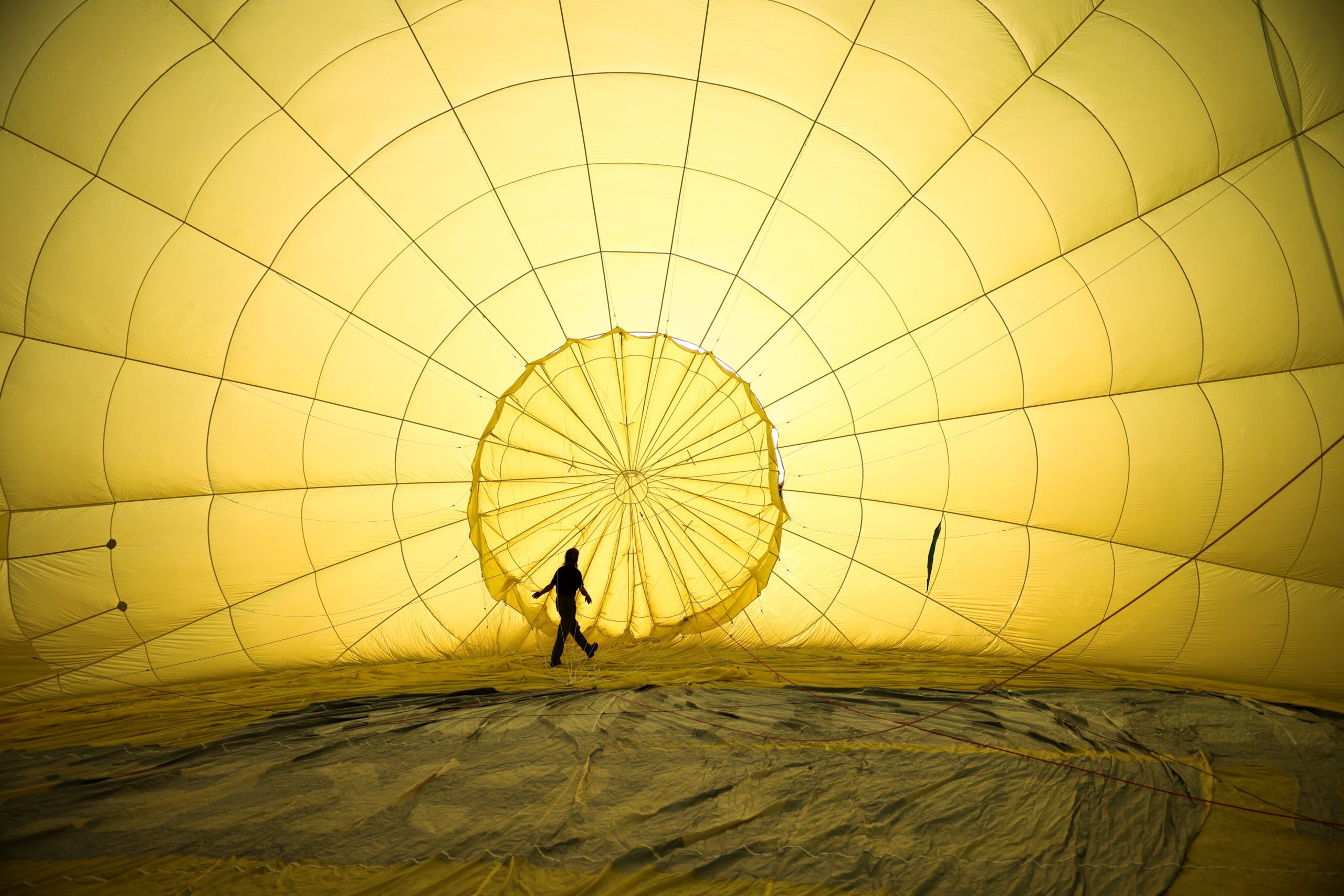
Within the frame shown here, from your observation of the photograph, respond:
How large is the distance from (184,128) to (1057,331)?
17.8 feet

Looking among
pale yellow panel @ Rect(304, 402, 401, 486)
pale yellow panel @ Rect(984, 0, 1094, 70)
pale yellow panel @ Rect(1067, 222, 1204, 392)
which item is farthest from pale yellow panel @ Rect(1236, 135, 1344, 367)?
pale yellow panel @ Rect(304, 402, 401, 486)

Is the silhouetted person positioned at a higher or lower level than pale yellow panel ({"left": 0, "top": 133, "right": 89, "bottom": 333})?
lower

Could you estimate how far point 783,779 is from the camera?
10.6 ft

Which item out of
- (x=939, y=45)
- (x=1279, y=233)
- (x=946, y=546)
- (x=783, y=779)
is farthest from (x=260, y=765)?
(x=1279, y=233)

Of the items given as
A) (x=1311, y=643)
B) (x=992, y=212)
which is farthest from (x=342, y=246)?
(x=1311, y=643)

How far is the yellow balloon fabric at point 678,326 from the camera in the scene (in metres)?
4.35

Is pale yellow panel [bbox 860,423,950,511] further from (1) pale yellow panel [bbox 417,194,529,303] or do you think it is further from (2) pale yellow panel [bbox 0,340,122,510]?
(2) pale yellow panel [bbox 0,340,122,510]

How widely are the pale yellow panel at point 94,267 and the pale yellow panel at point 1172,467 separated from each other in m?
6.20

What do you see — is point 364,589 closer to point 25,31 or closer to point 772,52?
point 25,31

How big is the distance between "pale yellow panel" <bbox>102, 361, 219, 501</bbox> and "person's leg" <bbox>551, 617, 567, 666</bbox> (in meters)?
2.60

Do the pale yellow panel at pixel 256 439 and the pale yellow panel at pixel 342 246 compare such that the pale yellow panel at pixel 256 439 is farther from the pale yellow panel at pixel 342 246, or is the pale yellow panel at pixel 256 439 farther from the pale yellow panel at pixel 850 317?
the pale yellow panel at pixel 850 317

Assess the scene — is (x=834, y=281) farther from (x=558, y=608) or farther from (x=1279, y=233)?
(x=558, y=608)

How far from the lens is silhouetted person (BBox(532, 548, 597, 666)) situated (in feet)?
18.9

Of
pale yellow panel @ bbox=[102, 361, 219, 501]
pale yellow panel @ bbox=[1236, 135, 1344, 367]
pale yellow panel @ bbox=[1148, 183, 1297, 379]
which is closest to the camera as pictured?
pale yellow panel @ bbox=[1236, 135, 1344, 367]
